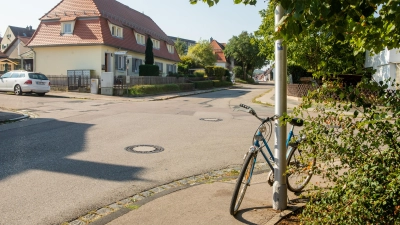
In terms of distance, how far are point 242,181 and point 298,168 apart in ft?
2.75

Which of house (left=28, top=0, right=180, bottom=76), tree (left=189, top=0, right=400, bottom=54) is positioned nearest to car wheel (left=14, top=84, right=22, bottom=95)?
house (left=28, top=0, right=180, bottom=76)

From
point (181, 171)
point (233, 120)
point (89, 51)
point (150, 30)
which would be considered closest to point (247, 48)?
point (150, 30)

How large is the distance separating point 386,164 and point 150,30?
46.4 metres

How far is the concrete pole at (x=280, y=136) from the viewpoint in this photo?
4.78 metres

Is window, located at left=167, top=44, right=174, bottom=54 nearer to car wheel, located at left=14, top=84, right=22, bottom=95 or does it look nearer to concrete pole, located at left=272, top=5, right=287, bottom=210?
car wheel, located at left=14, top=84, right=22, bottom=95

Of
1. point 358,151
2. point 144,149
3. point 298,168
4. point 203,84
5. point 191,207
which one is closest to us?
point 358,151

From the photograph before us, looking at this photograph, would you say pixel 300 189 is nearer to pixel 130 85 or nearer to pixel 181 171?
pixel 181 171

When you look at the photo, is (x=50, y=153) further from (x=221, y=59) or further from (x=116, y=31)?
(x=221, y=59)

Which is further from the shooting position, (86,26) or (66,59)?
(66,59)

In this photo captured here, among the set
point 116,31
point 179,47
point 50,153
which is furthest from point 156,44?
point 179,47

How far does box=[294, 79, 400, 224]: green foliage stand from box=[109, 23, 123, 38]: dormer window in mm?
35122

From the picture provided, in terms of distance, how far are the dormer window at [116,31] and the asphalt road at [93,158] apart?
951 inches

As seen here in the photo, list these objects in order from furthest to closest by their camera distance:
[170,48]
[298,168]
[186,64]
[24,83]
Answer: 1. [186,64]
2. [170,48]
3. [24,83]
4. [298,168]

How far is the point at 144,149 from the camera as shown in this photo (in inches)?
350
